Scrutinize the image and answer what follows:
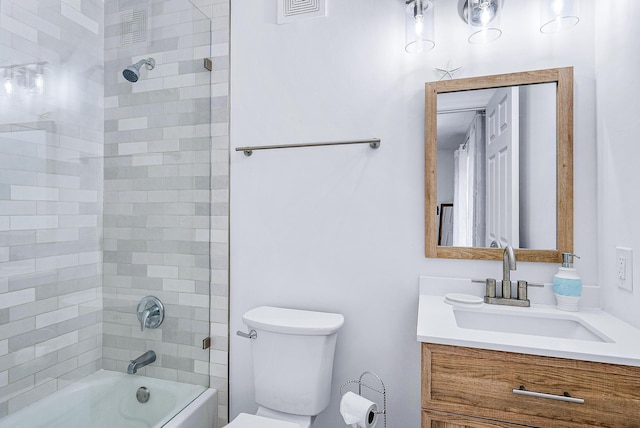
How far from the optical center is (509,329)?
52.6 inches

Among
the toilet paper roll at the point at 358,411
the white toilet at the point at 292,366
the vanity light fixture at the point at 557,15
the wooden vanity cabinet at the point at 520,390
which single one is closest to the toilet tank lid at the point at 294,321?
the white toilet at the point at 292,366

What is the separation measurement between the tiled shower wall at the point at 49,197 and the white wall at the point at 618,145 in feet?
6.17

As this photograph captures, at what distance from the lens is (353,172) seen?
1662mm

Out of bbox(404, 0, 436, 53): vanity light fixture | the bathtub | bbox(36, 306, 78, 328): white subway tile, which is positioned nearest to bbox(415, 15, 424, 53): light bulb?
bbox(404, 0, 436, 53): vanity light fixture

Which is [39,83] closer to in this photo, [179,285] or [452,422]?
[179,285]

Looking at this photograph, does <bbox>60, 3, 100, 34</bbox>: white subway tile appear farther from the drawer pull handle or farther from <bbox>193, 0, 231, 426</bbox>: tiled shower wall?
the drawer pull handle

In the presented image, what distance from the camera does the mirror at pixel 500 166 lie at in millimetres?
1402

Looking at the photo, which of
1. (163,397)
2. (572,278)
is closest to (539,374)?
(572,278)

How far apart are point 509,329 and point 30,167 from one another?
5.76 feet

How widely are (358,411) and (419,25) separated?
4.86ft

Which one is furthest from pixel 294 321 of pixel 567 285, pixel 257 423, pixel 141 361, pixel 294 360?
pixel 567 285

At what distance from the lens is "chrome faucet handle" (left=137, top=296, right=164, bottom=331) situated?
1.59 m

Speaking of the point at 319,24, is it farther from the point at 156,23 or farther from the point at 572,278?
the point at 572,278

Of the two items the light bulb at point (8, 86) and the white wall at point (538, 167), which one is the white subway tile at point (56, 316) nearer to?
the light bulb at point (8, 86)
